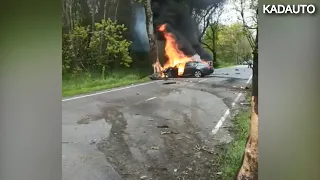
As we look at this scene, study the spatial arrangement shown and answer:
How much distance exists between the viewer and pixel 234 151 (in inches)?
89.4

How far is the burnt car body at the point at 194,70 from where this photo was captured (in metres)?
2.37

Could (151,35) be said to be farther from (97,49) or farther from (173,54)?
(97,49)

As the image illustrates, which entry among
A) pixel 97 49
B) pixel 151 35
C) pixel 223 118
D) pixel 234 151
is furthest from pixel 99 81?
pixel 234 151

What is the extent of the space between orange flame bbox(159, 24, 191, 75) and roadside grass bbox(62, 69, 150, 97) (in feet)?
0.56

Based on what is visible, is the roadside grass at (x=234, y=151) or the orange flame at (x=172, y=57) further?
the orange flame at (x=172, y=57)

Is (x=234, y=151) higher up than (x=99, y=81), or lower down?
lower down

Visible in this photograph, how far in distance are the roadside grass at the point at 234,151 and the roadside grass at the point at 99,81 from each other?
62 cm

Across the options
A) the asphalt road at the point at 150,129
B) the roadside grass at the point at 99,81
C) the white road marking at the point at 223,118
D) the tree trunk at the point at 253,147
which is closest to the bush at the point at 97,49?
the roadside grass at the point at 99,81

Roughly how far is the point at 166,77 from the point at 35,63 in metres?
0.80

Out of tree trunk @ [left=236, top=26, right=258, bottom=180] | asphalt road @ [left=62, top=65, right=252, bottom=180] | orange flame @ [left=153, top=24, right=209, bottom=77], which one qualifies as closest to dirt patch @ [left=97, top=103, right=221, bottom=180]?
asphalt road @ [left=62, top=65, right=252, bottom=180]

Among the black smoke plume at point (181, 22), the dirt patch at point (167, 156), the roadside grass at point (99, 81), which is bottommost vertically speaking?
the dirt patch at point (167, 156)

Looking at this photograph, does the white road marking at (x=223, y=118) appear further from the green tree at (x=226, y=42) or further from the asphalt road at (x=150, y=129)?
the green tree at (x=226, y=42)

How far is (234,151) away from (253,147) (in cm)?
11

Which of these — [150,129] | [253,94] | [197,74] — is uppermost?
[197,74]
